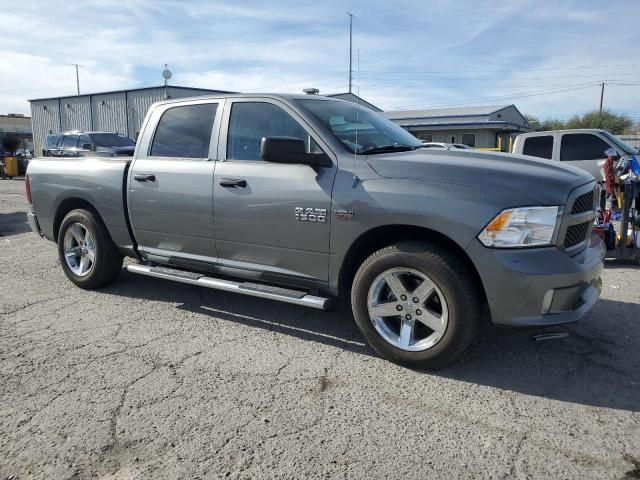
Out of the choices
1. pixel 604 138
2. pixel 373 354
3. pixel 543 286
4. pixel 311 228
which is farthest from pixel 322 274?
pixel 604 138

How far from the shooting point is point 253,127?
14.3 ft

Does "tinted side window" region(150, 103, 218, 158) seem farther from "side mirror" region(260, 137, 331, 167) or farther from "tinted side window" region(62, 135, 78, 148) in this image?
"tinted side window" region(62, 135, 78, 148)

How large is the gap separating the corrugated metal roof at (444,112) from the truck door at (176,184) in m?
36.9

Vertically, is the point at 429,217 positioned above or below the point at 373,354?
above

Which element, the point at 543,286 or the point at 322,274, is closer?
the point at 543,286

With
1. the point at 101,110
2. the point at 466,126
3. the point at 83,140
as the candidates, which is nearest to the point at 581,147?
the point at 83,140

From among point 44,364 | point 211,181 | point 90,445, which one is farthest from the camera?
point 211,181

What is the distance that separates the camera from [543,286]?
3.12 m

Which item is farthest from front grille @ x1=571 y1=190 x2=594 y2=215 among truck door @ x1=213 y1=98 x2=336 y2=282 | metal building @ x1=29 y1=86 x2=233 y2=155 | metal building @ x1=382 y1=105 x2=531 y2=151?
metal building @ x1=382 y1=105 x2=531 y2=151

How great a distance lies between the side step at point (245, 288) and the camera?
3.85m

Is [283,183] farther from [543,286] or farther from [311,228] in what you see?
[543,286]

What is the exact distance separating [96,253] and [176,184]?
54.7 inches

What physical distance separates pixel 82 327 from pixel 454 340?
3093 mm

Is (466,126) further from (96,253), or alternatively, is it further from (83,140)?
(96,253)
